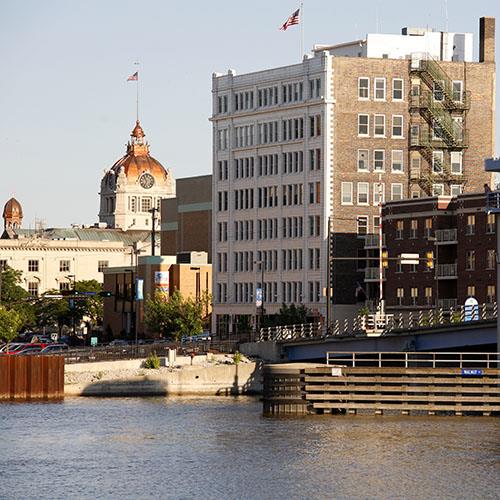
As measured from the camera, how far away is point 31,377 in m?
132

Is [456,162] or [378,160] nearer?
[378,160]

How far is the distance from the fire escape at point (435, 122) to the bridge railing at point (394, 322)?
16788 millimetres

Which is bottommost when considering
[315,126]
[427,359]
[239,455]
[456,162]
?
[239,455]

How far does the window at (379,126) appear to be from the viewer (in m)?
177

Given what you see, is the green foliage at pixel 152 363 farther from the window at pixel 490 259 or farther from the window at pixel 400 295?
the window at pixel 400 295

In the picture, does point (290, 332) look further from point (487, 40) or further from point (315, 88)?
point (487, 40)

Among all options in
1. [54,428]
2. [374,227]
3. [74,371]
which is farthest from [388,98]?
[54,428]

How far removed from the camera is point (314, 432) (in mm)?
99688

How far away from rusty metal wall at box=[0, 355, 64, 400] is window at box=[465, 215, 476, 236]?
37.8m

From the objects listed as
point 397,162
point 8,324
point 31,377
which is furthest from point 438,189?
point 31,377

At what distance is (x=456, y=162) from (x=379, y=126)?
9582mm

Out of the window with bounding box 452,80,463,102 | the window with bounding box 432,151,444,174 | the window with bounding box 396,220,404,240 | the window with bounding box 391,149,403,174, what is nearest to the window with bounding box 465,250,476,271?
the window with bounding box 396,220,404,240

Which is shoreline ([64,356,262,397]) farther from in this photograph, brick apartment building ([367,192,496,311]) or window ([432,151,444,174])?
window ([432,151,444,174])

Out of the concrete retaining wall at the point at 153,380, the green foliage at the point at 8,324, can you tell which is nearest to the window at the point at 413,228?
the concrete retaining wall at the point at 153,380
